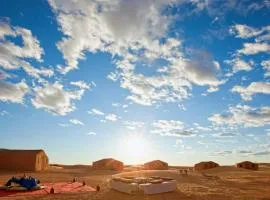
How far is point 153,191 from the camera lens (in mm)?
18656

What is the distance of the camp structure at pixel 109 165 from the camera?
5141 centimetres

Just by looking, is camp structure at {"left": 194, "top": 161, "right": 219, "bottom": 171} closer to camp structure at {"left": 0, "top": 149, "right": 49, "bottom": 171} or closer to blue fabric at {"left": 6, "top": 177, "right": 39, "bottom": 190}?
camp structure at {"left": 0, "top": 149, "right": 49, "bottom": 171}

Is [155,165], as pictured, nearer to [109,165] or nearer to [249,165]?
[109,165]

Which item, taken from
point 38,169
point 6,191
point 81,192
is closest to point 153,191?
point 81,192

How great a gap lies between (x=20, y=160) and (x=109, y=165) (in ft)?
43.9

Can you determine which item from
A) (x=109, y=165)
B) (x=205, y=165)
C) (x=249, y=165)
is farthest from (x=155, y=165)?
(x=249, y=165)

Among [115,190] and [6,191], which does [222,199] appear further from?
[6,191]

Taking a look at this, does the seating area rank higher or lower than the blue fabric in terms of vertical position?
lower

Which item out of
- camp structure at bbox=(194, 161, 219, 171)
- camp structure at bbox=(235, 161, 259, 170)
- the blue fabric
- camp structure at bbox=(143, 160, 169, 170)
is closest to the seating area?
the blue fabric

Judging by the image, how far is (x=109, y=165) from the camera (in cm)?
5162

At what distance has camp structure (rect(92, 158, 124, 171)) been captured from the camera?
51406 millimetres

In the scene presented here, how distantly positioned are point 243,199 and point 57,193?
35.1 ft

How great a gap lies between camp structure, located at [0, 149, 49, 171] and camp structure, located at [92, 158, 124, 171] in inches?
394

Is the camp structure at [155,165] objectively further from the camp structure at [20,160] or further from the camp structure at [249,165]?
the camp structure at [20,160]
